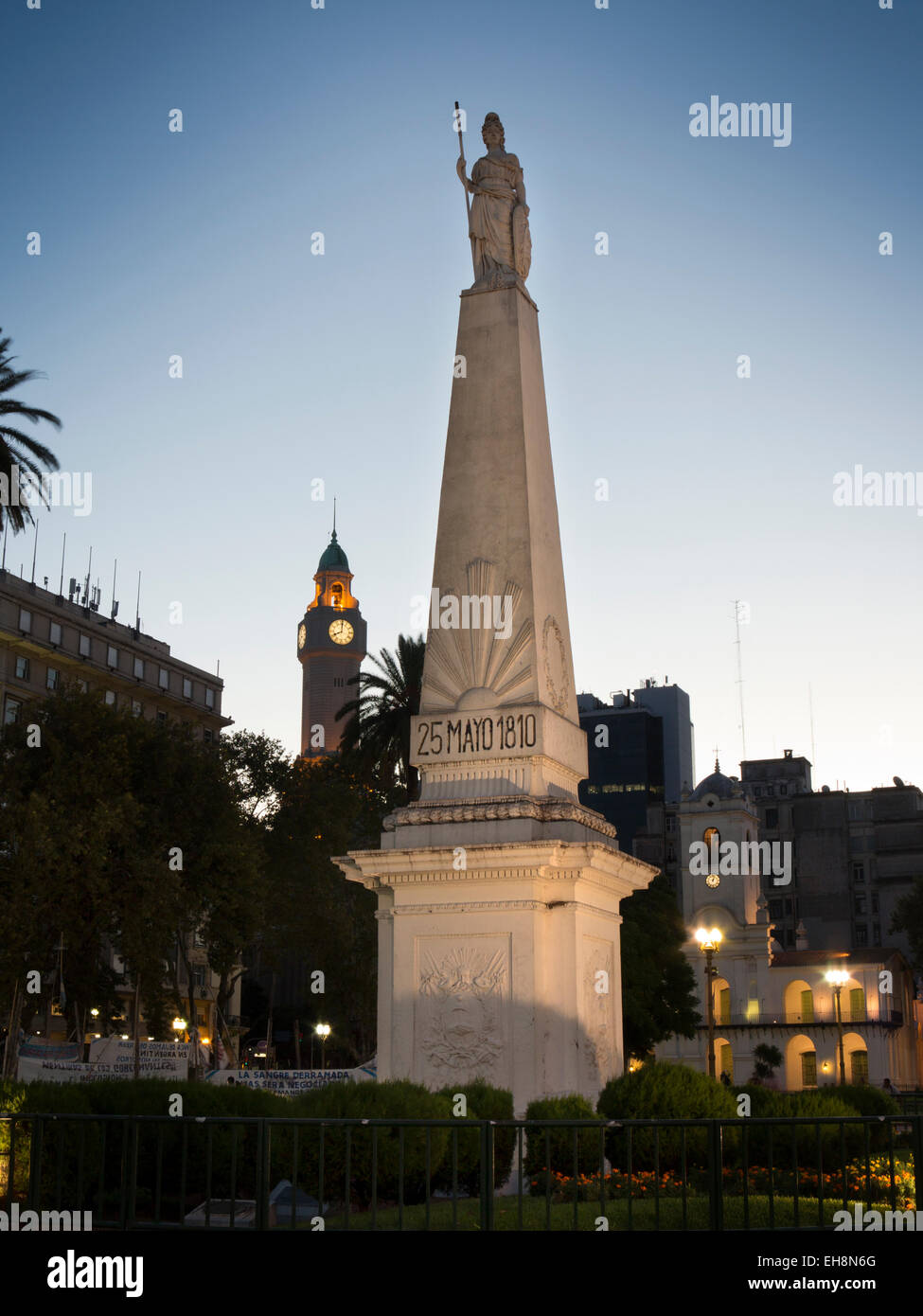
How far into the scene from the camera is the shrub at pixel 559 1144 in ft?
44.1

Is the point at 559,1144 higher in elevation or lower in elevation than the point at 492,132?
lower

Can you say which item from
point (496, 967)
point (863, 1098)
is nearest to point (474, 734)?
point (496, 967)

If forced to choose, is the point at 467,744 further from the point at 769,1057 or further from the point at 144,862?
the point at 769,1057

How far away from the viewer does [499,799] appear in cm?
1702

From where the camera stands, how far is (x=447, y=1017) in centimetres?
1658

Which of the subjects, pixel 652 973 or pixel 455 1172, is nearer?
pixel 455 1172

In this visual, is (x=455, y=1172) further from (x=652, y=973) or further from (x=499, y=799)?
(x=652, y=973)

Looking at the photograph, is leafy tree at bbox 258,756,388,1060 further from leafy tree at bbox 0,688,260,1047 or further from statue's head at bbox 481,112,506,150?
statue's head at bbox 481,112,506,150

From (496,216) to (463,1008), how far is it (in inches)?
408

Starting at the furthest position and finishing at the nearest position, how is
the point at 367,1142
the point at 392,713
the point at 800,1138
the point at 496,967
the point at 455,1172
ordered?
the point at 392,713, the point at 496,967, the point at 800,1138, the point at 367,1142, the point at 455,1172

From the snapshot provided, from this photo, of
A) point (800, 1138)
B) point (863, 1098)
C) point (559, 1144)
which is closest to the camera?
point (559, 1144)

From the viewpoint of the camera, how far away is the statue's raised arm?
19797mm

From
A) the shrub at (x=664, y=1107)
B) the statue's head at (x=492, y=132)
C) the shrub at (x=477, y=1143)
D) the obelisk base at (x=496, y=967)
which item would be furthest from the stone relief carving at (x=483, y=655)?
the statue's head at (x=492, y=132)
